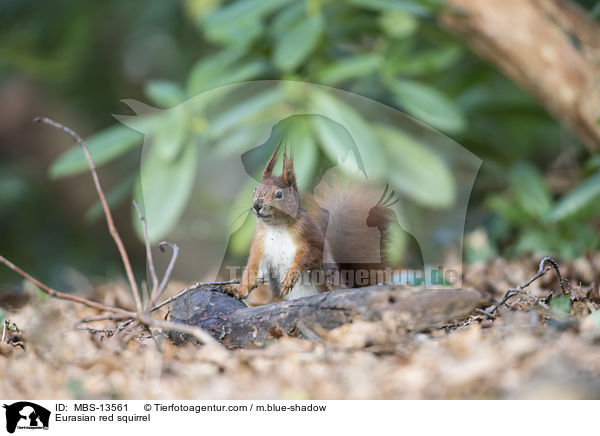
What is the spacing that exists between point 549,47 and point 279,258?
1.36m

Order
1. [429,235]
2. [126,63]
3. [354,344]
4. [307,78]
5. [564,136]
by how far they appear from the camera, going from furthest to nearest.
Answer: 1. [126,63]
2. [564,136]
3. [429,235]
4. [307,78]
5. [354,344]

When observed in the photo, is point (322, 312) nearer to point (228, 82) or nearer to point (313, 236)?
point (313, 236)

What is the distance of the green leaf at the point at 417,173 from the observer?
1945 mm

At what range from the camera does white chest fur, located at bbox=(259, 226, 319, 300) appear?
1065 mm

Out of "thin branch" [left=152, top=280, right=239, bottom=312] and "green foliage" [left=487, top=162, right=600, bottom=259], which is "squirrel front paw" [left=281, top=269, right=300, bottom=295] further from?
"green foliage" [left=487, top=162, right=600, bottom=259]

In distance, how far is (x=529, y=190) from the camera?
2160 millimetres

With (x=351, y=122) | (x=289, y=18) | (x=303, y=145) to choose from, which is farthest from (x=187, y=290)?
(x=289, y=18)

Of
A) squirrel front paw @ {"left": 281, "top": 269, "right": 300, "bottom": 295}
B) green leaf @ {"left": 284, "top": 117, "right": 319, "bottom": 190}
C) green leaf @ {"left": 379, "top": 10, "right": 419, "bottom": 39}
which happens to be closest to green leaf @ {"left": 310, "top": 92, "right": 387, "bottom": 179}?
green leaf @ {"left": 284, "top": 117, "right": 319, "bottom": 190}

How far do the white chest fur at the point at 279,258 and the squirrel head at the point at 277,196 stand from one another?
31 millimetres
